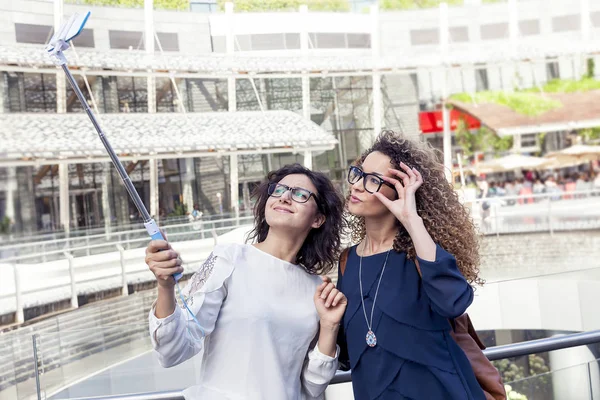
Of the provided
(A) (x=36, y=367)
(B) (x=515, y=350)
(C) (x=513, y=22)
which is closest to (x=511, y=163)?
(C) (x=513, y=22)

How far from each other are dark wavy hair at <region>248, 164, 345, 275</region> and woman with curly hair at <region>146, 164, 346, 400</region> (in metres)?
0.02

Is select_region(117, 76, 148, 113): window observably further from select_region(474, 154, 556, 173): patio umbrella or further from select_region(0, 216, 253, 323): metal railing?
select_region(474, 154, 556, 173): patio umbrella

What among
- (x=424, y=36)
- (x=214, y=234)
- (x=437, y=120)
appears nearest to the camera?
(x=214, y=234)

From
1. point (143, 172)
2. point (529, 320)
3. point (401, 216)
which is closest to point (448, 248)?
point (401, 216)

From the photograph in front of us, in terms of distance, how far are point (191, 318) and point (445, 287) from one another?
361mm

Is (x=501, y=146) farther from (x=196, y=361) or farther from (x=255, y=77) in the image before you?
(x=196, y=361)

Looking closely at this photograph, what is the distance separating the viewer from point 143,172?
1021cm

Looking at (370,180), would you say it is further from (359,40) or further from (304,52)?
(359,40)

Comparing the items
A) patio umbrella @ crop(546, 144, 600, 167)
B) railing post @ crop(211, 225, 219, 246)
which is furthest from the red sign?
railing post @ crop(211, 225, 219, 246)

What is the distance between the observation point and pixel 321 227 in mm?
1119

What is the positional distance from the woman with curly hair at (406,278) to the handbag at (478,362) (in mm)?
31

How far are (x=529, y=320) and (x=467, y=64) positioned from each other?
373 inches

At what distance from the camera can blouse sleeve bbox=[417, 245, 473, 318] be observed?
2.80 ft

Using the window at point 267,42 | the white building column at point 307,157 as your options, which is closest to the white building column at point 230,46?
the window at point 267,42
